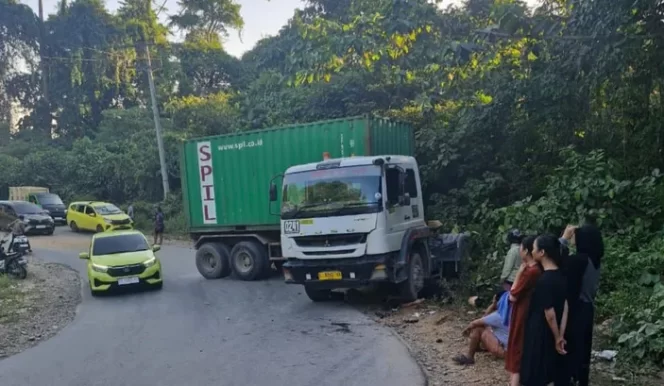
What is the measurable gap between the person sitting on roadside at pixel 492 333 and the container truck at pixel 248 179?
581cm

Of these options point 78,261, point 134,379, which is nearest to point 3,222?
point 78,261

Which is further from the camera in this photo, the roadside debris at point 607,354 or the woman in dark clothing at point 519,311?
the roadside debris at point 607,354

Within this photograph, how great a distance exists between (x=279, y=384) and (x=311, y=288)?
165 inches

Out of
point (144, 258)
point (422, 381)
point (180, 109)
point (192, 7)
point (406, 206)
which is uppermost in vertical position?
point (192, 7)

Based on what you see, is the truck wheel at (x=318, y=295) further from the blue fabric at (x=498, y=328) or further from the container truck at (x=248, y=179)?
the blue fabric at (x=498, y=328)

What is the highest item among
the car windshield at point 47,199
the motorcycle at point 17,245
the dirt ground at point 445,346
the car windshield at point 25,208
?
the car windshield at point 47,199

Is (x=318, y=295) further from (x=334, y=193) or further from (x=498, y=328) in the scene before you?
(x=498, y=328)

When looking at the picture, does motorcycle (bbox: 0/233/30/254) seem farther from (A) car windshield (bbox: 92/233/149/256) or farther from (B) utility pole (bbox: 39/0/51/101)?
(B) utility pole (bbox: 39/0/51/101)

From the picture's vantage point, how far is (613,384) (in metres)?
5.75

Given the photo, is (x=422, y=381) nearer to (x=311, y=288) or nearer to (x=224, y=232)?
(x=311, y=288)

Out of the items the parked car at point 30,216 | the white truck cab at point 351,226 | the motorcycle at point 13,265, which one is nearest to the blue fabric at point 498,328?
→ the white truck cab at point 351,226

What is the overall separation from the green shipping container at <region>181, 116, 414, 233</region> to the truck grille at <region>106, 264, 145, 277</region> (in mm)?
Answer: 2124

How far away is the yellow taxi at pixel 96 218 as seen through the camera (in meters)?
25.4

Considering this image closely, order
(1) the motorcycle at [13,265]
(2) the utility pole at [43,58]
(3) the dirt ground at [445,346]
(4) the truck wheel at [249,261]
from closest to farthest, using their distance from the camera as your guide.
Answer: (3) the dirt ground at [445,346]
(4) the truck wheel at [249,261]
(1) the motorcycle at [13,265]
(2) the utility pole at [43,58]
